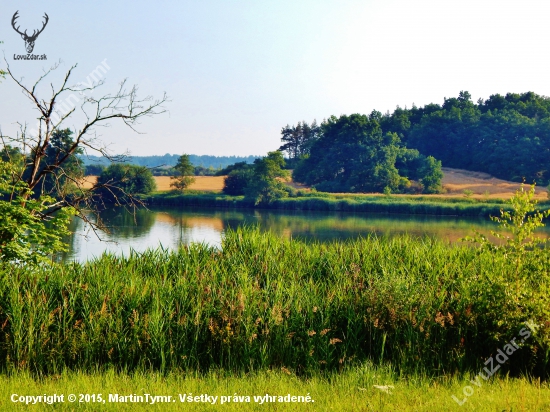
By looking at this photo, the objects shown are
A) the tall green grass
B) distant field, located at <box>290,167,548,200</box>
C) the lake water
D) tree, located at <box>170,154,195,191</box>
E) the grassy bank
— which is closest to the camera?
the tall green grass

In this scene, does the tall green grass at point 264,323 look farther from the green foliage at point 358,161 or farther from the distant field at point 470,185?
the green foliage at point 358,161

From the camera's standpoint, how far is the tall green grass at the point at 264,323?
6863mm

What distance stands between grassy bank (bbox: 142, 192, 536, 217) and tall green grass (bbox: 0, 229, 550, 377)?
46.2 metres

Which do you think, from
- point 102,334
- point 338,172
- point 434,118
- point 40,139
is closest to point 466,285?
point 102,334

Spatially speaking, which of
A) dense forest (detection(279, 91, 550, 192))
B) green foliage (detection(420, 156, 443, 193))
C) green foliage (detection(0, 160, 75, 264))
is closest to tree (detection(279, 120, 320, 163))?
dense forest (detection(279, 91, 550, 192))

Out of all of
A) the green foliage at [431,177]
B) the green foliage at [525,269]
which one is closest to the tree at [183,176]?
the green foliage at [431,177]

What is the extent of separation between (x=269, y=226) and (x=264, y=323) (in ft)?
103

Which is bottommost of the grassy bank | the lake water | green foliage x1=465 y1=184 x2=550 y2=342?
the lake water

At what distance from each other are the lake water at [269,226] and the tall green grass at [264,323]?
14.4 metres

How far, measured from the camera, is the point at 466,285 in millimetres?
7520

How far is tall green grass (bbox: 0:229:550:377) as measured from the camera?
6.86 meters

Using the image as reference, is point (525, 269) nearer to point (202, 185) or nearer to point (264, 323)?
point (264, 323)

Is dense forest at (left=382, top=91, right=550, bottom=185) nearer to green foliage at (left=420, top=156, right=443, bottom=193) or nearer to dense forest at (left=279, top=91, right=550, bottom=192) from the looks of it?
dense forest at (left=279, top=91, right=550, bottom=192)

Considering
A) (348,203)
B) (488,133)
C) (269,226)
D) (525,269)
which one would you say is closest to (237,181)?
(348,203)
